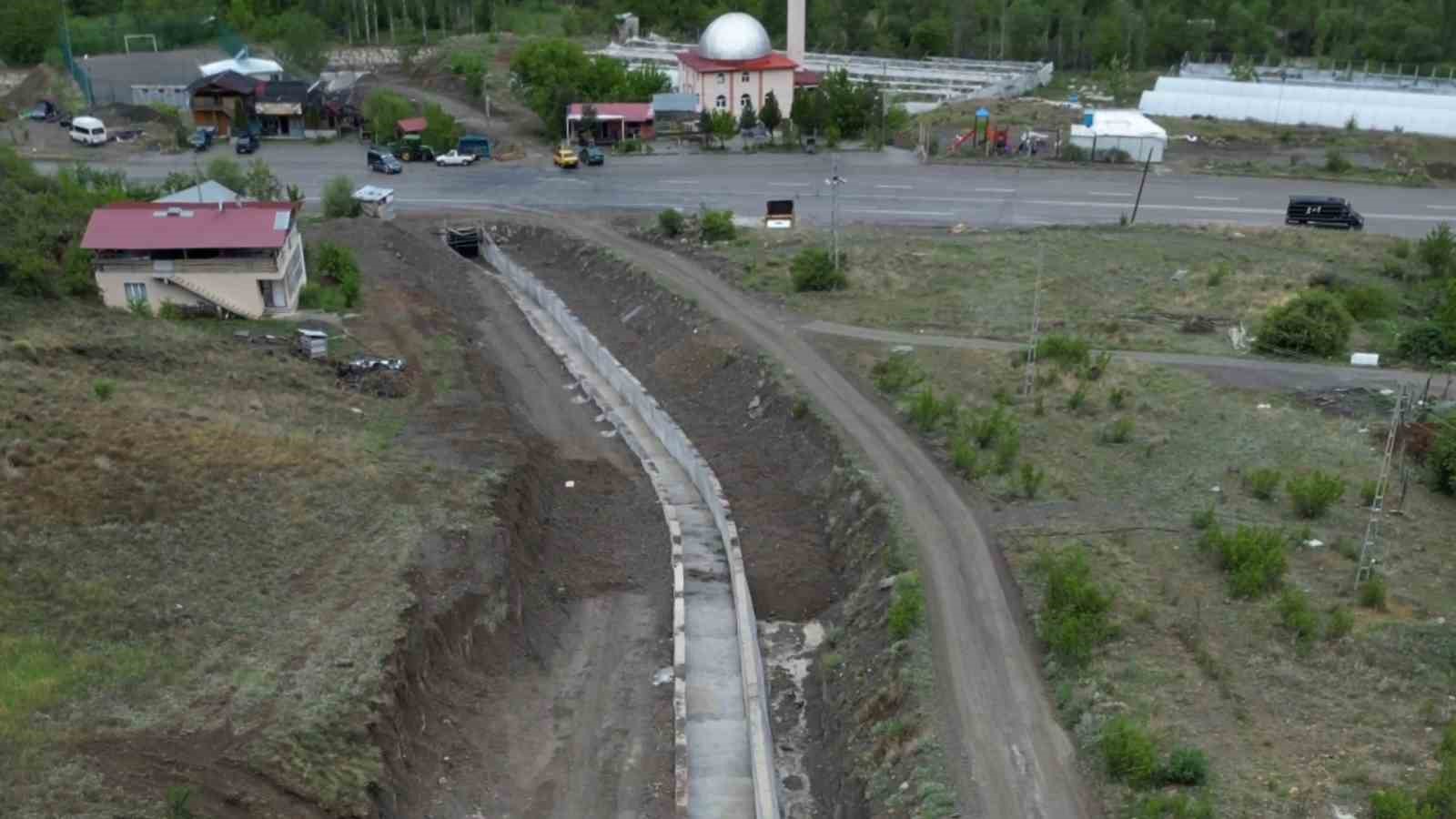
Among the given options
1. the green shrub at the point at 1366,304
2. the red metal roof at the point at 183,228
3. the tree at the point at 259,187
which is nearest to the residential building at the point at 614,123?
the tree at the point at 259,187

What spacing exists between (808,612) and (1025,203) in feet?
137

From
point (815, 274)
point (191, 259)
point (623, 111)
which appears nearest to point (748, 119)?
point (623, 111)

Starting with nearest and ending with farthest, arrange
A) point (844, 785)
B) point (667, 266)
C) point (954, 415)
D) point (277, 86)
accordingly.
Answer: point (844, 785) → point (954, 415) → point (667, 266) → point (277, 86)

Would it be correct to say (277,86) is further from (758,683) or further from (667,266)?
(758,683)

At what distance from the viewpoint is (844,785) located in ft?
82.4

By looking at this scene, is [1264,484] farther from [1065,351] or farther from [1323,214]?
[1323,214]

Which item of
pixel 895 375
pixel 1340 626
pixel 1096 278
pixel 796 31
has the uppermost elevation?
pixel 796 31

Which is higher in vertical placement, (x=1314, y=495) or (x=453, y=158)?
(x=453, y=158)

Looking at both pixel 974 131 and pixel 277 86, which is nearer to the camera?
pixel 974 131

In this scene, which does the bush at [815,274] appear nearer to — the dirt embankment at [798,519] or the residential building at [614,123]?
the dirt embankment at [798,519]

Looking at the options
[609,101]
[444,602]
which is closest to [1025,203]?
[609,101]

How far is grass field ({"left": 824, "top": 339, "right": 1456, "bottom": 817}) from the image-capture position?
22.5 meters

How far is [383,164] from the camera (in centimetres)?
7500

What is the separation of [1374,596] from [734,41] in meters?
67.6
